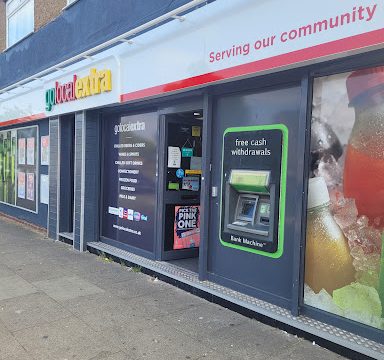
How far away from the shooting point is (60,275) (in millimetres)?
5535

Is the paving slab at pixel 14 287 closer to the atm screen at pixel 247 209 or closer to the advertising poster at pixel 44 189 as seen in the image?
the atm screen at pixel 247 209

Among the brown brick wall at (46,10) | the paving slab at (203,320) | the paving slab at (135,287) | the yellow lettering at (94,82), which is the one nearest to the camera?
the paving slab at (203,320)

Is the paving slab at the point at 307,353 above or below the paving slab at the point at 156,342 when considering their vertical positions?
above

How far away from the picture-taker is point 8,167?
1070 cm

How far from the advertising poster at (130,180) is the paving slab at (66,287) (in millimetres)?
1156

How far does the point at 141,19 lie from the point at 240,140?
2.61 m

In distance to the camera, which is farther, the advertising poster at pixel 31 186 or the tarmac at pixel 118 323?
the advertising poster at pixel 31 186

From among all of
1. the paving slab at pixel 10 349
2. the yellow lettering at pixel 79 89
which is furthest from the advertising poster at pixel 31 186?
the paving slab at pixel 10 349

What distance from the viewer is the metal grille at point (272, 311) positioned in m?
3.28

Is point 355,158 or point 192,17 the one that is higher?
point 192,17

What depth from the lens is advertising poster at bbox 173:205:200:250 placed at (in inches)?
234

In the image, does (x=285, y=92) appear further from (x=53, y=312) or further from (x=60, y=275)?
(x=60, y=275)

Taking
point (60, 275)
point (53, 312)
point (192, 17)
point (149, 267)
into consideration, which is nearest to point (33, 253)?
point (60, 275)

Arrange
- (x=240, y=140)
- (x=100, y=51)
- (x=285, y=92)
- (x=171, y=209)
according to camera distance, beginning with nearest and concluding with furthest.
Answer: (x=285, y=92) → (x=240, y=140) → (x=171, y=209) → (x=100, y=51)
